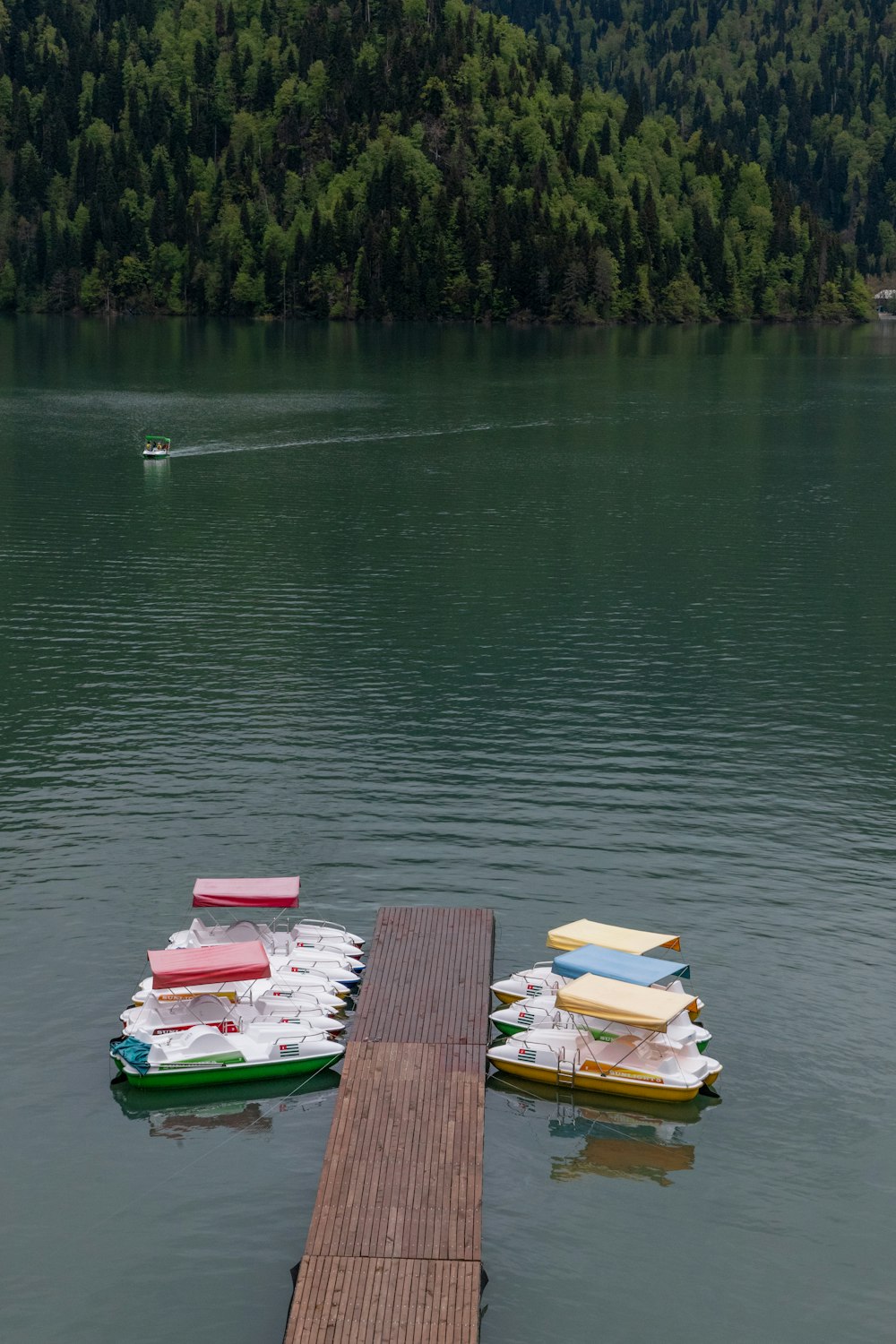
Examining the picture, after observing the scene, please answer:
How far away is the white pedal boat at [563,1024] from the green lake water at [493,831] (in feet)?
5.57

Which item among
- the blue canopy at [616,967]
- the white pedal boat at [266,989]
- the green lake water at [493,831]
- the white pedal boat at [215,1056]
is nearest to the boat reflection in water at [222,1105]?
the green lake water at [493,831]

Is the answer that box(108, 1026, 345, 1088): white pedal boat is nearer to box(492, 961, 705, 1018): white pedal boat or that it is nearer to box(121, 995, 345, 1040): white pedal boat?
box(121, 995, 345, 1040): white pedal boat

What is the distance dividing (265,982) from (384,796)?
18.2 meters

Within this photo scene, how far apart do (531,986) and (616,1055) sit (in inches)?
179

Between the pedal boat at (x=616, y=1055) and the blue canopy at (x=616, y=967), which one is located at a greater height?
the blue canopy at (x=616, y=967)

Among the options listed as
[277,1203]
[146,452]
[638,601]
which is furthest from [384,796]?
[146,452]

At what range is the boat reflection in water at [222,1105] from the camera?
4500 centimetres

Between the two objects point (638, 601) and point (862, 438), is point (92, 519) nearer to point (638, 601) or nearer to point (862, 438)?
point (638, 601)

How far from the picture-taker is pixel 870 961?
54.1m

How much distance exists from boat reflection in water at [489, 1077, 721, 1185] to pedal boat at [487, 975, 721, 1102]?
19.6 inches

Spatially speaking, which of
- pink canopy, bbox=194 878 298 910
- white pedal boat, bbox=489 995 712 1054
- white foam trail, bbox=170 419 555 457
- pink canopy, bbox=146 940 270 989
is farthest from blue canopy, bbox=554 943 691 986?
white foam trail, bbox=170 419 555 457

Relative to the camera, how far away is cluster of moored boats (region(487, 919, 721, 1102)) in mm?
46094

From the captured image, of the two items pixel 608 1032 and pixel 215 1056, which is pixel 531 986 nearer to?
pixel 608 1032

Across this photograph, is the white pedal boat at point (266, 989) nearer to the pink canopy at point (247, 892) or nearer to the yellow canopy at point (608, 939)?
the pink canopy at point (247, 892)
